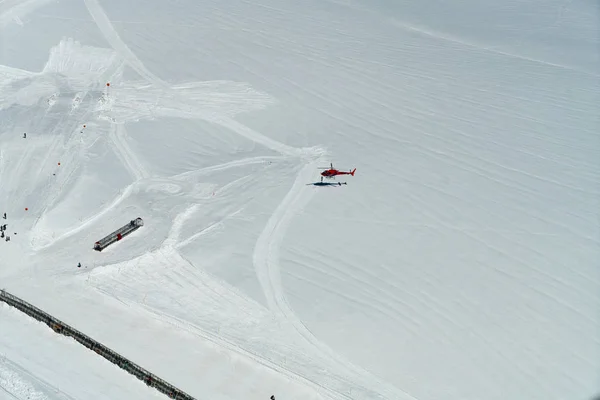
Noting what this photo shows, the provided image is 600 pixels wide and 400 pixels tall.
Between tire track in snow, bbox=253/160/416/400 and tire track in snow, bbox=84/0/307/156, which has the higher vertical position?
tire track in snow, bbox=84/0/307/156

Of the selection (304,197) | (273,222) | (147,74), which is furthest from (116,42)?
(273,222)

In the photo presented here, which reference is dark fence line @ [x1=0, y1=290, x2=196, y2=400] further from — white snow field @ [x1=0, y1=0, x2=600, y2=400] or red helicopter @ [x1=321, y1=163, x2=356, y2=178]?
red helicopter @ [x1=321, y1=163, x2=356, y2=178]

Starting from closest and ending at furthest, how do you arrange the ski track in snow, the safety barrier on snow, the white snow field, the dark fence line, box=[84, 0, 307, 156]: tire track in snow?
the dark fence line, the white snow field, the ski track in snow, the safety barrier on snow, box=[84, 0, 307, 156]: tire track in snow

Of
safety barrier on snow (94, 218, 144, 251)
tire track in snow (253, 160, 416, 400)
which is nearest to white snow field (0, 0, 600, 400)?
tire track in snow (253, 160, 416, 400)

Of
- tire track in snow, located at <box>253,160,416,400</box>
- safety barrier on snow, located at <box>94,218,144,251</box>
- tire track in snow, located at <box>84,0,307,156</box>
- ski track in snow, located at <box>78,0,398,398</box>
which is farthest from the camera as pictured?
tire track in snow, located at <box>84,0,307,156</box>

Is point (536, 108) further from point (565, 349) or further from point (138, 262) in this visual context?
point (138, 262)

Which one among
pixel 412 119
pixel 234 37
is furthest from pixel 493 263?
pixel 234 37

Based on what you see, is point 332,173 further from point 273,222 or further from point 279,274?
point 279,274
